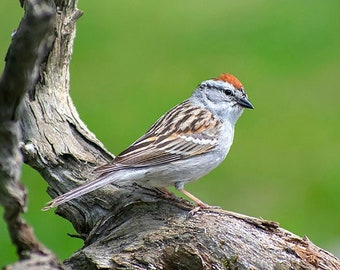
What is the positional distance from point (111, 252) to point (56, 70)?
149 centimetres

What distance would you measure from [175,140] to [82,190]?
105 cm

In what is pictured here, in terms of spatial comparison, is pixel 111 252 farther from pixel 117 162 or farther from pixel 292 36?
pixel 292 36

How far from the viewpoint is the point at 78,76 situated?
1254 cm

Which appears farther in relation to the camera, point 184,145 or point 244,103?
point 244,103

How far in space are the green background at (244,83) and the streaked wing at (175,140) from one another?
2.75 metres

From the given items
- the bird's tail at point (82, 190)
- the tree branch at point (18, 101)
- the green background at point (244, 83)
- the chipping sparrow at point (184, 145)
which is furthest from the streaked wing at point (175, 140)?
the green background at point (244, 83)

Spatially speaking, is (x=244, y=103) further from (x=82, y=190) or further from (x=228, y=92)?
(x=82, y=190)

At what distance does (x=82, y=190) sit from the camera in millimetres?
5441

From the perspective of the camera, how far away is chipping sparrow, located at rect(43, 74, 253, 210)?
5824mm

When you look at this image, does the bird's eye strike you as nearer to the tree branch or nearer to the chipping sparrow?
the chipping sparrow

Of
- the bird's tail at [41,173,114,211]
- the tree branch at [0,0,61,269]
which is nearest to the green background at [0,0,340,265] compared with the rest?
the bird's tail at [41,173,114,211]

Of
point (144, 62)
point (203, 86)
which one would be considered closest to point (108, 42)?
point (144, 62)

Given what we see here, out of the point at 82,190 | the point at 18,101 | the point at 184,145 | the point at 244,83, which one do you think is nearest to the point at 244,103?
the point at 184,145

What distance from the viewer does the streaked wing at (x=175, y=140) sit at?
19.6 ft
